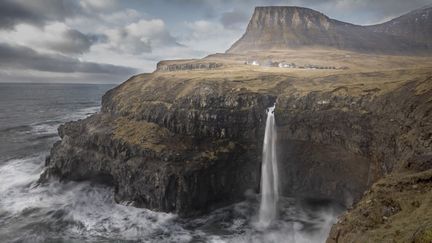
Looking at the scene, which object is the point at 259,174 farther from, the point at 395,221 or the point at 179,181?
the point at 395,221

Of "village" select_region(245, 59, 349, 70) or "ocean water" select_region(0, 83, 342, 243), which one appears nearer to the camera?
"ocean water" select_region(0, 83, 342, 243)

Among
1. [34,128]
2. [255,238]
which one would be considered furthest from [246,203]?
[34,128]

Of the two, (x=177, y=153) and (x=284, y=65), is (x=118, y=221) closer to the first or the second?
(x=177, y=153)

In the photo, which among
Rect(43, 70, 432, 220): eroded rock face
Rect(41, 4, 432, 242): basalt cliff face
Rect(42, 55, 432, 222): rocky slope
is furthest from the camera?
Rect(42, 55, 432, 222): rocky slope

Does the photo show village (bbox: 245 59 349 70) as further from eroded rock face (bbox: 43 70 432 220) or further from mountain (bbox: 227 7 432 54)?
mountain (bbox: 227 7 432 54)

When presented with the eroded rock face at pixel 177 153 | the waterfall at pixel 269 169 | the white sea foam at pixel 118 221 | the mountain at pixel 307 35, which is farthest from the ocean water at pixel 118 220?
the mountain at pixel 307 35

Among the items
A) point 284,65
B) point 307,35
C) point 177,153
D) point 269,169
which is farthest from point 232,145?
point 307,35

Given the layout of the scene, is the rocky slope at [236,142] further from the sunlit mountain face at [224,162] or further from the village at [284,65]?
the village at [284,65]

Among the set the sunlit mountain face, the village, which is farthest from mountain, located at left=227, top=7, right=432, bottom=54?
the sunlit mountain face
